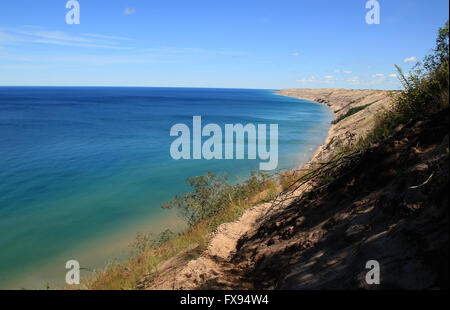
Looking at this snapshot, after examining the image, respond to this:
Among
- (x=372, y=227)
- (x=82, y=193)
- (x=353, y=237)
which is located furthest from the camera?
(x=82, y=193)

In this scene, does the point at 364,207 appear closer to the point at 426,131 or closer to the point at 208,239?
the point at 426,131

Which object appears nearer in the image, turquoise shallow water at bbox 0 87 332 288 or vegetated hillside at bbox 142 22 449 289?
vegetated hillside at bbox 142 22 449 289

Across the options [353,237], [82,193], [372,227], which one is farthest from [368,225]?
[82,193]

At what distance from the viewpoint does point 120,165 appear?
23531mm

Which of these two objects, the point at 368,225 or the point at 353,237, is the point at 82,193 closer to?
the point at 353,237

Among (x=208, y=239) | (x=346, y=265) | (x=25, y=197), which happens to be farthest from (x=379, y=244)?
(x=25, y=197)

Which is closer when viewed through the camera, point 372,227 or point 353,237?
point 372,227

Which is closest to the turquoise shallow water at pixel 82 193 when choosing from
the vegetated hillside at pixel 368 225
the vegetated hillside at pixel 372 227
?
the vegetated hillside at pixel 368 225

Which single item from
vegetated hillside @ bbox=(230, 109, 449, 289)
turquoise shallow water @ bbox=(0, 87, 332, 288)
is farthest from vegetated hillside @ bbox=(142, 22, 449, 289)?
turquoise shallow water @ bbox=(0, 87, 332, 288)

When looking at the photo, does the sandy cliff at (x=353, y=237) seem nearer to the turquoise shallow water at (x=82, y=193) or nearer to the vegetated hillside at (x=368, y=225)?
the vegetated hillside at (x=368, y=225)

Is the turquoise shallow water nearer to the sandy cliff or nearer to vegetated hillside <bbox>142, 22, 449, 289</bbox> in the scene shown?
the sandy cliff

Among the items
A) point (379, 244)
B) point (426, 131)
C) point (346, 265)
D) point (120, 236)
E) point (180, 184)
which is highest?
point (426, 131)
